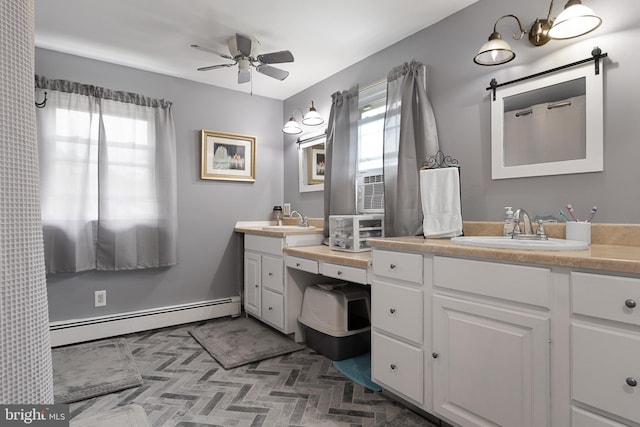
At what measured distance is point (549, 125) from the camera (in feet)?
6.10

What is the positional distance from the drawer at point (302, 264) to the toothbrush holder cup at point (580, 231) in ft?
5.13

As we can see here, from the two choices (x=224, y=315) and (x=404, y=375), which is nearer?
(x=404, y=375)

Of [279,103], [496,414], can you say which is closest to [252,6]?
[279,103]

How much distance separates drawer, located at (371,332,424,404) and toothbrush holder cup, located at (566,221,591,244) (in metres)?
0.92

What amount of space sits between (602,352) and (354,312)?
5.94ft

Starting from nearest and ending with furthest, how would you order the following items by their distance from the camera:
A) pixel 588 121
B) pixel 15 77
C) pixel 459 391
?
1. pixel 15 77
2. pixel 459 391
3. pixel 588 121

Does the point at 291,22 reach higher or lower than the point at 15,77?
higher

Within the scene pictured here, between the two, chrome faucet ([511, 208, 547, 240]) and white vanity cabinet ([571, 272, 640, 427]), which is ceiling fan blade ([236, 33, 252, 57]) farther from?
white vanity cabinet ([571, 272, 640, 427])

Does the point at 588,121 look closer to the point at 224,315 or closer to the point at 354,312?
the point at 354,312

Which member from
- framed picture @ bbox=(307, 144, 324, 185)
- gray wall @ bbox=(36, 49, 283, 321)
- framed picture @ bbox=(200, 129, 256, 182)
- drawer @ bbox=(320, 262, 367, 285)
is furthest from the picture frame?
drawer @ bbox=(320, 262, 367, 285)

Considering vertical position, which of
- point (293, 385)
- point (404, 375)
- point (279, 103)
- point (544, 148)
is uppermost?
point (279, 103)

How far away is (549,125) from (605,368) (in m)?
1.25

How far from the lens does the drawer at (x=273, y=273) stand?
2969 millimetres

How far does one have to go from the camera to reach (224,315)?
12.1 ft
